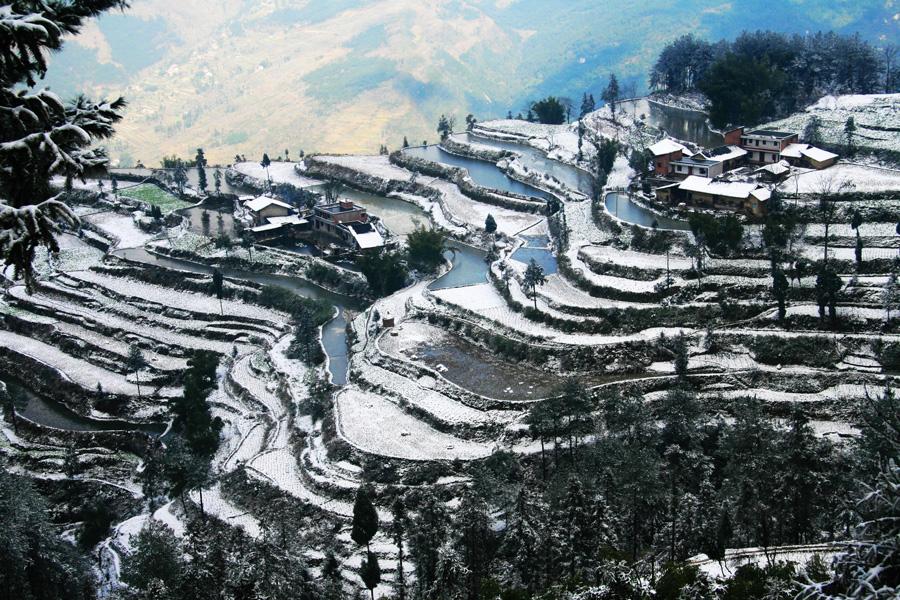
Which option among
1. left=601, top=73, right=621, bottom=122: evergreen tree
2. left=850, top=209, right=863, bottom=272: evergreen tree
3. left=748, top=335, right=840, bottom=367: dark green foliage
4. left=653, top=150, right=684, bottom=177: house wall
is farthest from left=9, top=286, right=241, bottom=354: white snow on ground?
left=601, top=73, right=621, bottom=122: evergreen tree

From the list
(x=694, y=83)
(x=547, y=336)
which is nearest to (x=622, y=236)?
(x=547, y=336)

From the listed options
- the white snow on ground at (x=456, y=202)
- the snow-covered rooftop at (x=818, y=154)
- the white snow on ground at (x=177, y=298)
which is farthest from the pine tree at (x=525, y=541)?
the snow-covered rooftop at (x=818, y=154)

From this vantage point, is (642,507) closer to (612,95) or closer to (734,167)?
(734,167)

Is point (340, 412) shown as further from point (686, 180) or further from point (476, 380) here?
point (686, 180)

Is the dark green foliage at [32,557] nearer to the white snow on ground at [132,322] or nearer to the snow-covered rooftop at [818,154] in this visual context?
the white snow on ground at [132,322]

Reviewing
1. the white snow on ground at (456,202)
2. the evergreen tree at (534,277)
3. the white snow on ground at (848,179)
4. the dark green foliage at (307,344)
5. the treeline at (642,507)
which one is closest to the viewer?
the treeline at (642,507)

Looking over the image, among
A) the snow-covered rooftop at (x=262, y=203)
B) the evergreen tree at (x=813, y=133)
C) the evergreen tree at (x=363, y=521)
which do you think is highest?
the evergreen tree at (x=813, y=133)
